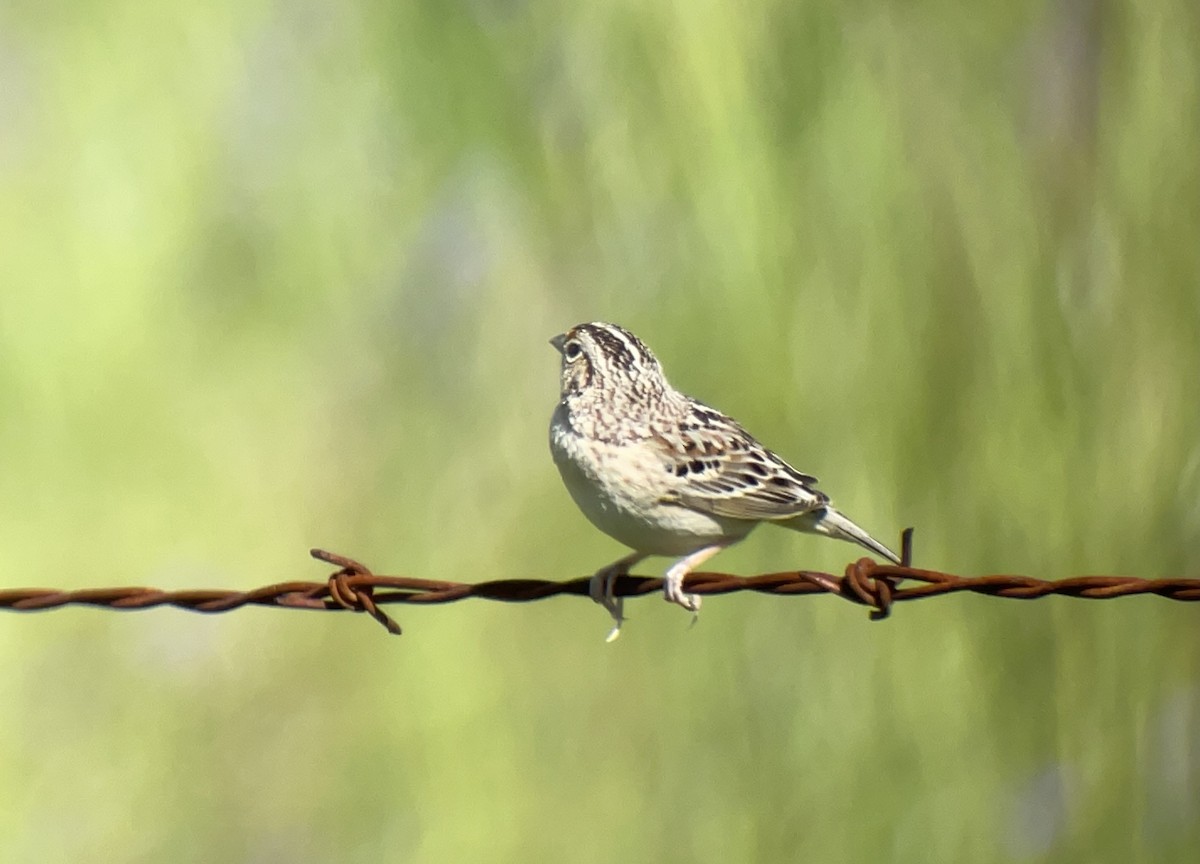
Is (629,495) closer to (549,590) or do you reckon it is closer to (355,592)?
(549,590)

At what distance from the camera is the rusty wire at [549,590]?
289cm

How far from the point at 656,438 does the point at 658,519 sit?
12.5 inches

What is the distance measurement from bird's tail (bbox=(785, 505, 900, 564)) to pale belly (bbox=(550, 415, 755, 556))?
0.44 metres

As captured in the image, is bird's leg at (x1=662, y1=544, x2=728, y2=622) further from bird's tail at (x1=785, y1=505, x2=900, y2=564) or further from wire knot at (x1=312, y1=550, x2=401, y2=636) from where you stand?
wire knot at (x1=312, y1=550, x2=401, y2=636)

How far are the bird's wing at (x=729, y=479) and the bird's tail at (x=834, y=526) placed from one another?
0.14 metres

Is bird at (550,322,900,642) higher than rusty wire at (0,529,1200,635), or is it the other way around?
bird at (550,322,900,642)

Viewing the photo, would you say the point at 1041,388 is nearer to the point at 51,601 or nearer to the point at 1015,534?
the point at 1015,534

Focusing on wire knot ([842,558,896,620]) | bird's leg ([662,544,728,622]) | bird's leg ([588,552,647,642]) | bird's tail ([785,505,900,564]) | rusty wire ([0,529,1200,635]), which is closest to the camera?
rusty wire ([0,529,1200,635])

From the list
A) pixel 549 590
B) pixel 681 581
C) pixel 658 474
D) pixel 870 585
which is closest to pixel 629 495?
pixel 658 474

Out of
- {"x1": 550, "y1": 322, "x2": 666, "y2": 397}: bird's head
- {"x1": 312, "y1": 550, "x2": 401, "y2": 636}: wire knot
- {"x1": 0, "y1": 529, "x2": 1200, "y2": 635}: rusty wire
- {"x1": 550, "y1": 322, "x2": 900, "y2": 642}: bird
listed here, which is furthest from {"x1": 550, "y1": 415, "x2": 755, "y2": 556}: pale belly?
{"x1": 312, "y1": 550, "x2": 401, "y2": 636}: wire knot

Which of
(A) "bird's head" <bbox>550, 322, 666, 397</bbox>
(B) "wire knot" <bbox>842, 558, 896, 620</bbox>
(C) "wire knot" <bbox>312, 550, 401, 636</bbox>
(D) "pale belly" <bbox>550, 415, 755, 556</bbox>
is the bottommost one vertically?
(C) "wire knot" <bbox>312, 550, 401, 636</bbox>

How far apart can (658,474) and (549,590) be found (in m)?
0.96

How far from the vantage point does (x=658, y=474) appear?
12.9ft

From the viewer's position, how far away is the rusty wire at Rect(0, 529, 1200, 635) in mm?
2895
